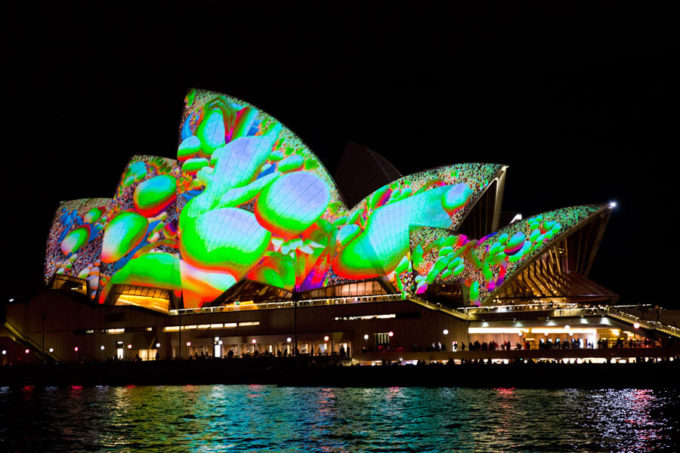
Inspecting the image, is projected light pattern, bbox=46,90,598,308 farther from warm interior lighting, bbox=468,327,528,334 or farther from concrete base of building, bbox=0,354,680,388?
concrete base of building, bbox=0,354,680,388

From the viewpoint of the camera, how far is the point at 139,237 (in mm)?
60688

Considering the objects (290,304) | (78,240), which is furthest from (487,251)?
(78,240)

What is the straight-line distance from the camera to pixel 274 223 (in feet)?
186

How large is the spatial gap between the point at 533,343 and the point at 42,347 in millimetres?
35668

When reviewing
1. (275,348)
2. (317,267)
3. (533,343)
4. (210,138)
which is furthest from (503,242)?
(210,138)

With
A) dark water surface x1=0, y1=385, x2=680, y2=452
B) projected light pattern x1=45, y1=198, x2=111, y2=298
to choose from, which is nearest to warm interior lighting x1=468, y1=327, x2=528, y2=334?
dark water surface x1=0, y1=385, x2=680, y2=452

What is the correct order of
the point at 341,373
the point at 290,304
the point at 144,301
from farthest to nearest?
the point at 144,301 < the point at 290,304 < the point at 341,373

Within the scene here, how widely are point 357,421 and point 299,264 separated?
2984 centimetres

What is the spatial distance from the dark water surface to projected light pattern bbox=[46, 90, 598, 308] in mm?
13226

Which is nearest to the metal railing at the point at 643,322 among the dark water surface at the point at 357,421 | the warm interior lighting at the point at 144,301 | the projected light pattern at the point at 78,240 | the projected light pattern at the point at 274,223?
the projected light pattern at the point at 274,223

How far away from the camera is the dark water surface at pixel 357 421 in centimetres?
2295

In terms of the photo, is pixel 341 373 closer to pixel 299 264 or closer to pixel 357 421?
pixel 299 264

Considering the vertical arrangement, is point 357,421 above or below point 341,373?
below

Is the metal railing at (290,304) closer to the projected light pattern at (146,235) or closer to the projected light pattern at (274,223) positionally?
the projected light pattern at (274,223)
